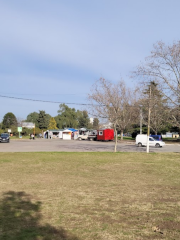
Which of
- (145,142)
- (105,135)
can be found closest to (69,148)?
(145,142)

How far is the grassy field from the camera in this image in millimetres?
4477

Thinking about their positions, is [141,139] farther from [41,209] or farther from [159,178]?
[41,209]

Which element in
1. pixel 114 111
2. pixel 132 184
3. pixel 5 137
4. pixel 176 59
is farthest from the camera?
pixel 5 137

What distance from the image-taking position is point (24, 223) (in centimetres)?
494

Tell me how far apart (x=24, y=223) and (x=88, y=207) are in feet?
5.78

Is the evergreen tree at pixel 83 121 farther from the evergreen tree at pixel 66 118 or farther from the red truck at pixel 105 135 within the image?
the red truck at pixel 105 135

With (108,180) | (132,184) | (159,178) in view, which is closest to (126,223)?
(132,184)

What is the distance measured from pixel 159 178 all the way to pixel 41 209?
637 centimetres

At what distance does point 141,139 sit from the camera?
3616 cm

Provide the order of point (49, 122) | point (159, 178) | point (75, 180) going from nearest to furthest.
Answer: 1. point (75, 180)
2. point (159, 178)
3. point (49, 122)

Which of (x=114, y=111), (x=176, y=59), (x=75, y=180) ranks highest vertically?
(x=176, y=59)

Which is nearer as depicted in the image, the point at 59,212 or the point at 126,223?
the point at 126,223

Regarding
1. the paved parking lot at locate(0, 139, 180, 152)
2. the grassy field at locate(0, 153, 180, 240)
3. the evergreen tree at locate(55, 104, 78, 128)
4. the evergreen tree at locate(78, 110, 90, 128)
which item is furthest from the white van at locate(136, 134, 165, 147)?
the evergreen tree at locate(78, 110, 90, 128)

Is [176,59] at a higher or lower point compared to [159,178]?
higher
